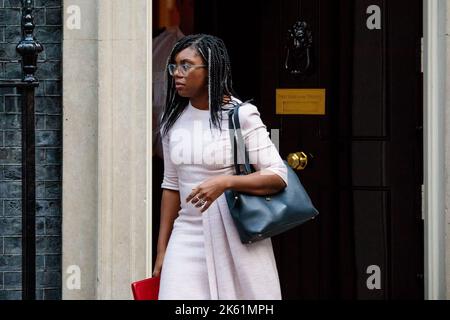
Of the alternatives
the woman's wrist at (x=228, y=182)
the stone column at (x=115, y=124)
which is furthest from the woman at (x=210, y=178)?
the stone column at (x=115, y=124)

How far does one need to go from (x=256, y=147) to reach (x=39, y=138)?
6.77 feet

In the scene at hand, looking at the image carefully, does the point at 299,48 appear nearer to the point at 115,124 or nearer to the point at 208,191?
the point at 115,124

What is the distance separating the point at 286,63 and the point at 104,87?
140cm

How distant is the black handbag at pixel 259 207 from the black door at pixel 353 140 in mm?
2210

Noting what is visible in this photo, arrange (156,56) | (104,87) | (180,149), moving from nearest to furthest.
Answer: (180,149) → (104,87) → (156,56)

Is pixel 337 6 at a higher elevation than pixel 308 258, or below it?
higher

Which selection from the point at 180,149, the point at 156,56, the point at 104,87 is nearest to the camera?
the point at 180,149

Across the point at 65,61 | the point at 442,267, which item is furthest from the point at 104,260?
the point at 442,267

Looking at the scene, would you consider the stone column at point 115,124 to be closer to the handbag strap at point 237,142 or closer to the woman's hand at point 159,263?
the woman's hand at point 159,263

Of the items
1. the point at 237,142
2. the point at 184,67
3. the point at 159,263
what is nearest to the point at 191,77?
the point at 184,67

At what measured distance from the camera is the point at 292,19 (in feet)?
22.5

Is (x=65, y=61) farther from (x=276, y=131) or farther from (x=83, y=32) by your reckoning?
(x=276, y=131)

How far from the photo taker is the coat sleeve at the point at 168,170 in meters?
4.80

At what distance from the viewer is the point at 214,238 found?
15.3ft
